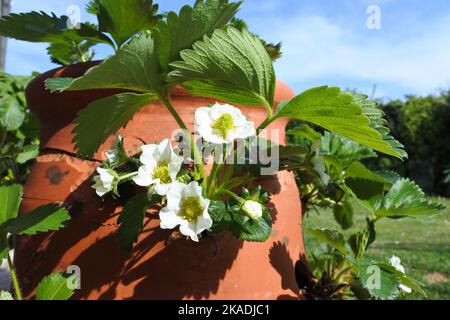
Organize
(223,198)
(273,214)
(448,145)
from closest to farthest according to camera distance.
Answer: (223,198)
(273,214)
(448,145)

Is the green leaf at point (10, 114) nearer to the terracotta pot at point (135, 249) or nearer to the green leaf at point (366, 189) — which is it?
the terracotta pot at point (135, 249)

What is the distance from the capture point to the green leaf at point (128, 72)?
570mm

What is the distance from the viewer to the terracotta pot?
70 cm

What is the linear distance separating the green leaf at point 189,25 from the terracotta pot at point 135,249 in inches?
7.0

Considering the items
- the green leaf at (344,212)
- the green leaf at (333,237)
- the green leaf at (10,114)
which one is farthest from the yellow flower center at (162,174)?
the green leaf at (10,114)

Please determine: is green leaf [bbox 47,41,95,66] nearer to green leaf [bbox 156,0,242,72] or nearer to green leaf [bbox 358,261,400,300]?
A: green leaf [bbox 156,0,242,72]

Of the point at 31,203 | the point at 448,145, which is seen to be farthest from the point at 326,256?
the point at 448,145

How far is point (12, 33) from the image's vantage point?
755 mm

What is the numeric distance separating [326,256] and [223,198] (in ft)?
1.30

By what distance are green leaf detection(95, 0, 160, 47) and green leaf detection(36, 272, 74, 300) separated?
1.34ft

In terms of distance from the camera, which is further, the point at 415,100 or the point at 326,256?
the point at 415,100

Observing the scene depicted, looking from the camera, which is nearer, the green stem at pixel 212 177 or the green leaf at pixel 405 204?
the green stem at pixel 212 177
